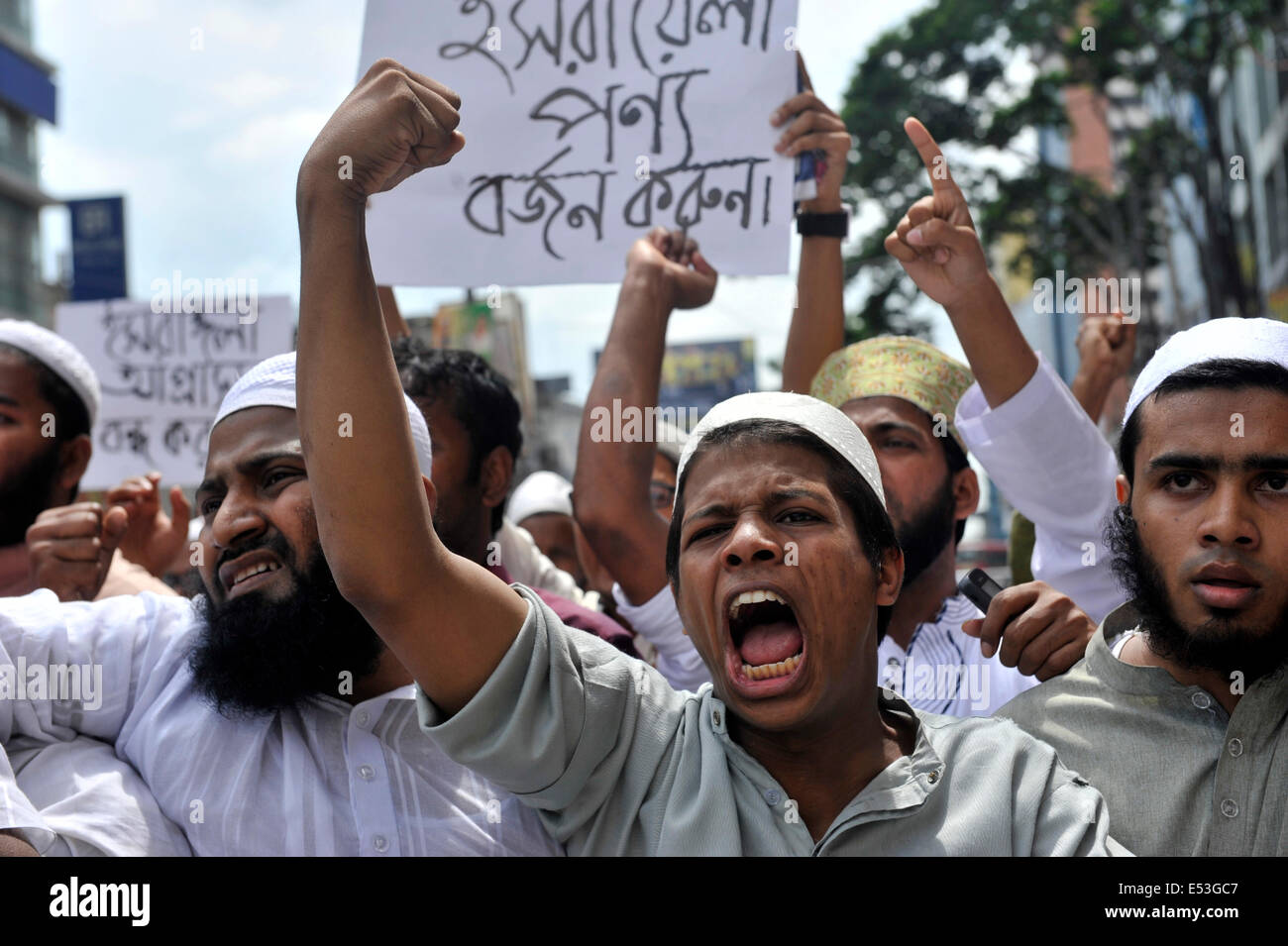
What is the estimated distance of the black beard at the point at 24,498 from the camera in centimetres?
351

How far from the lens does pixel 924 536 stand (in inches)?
136

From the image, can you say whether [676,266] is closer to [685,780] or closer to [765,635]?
[765,635]

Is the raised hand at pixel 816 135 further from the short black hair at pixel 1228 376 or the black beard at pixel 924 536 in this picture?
the short black hair at pixel 1228 376

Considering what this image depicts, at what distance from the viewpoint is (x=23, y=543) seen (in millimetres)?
3551

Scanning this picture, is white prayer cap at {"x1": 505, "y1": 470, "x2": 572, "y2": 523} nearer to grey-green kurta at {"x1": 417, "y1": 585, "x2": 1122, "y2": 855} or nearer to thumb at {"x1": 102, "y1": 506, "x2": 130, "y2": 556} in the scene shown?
thumb at {"x1": 102, "y1": 506, "x2": 130, "y2": 556}

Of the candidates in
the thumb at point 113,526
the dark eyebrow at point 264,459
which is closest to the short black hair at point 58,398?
the thumb at point 113,526

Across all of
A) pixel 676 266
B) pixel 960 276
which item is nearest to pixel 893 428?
pixel 960 276

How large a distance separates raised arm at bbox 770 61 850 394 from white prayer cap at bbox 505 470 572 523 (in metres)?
2.23

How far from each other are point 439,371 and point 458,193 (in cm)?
51

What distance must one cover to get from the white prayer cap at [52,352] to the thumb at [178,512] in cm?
Answer: 64

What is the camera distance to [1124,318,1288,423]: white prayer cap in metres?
2.50

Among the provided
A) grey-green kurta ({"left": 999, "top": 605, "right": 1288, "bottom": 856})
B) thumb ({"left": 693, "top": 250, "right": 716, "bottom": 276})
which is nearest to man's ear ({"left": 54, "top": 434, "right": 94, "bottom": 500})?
thumb ({"left": 693, "top": 250, "right": 716, "bottom": 276})
